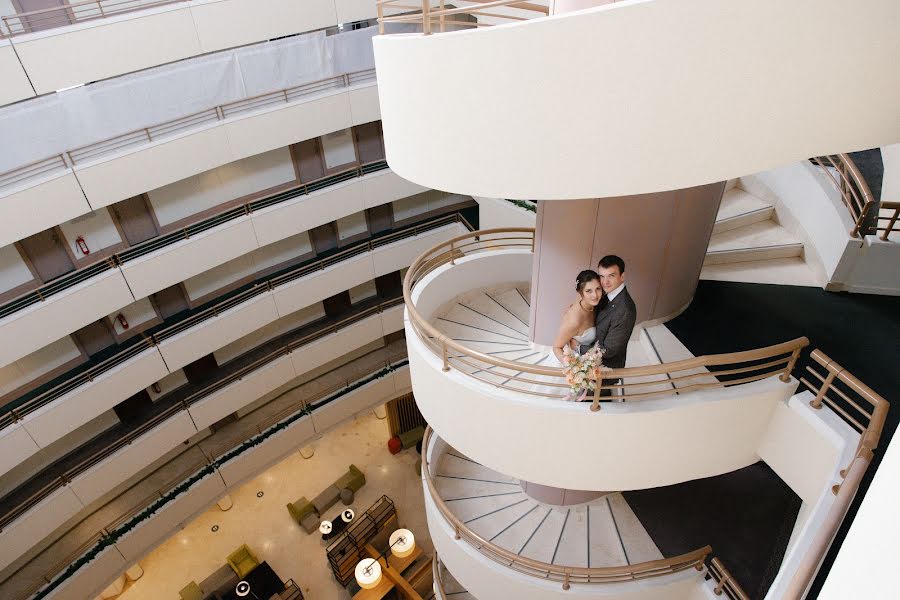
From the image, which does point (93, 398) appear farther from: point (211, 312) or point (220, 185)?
point (220, 185)

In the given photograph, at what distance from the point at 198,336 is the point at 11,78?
5.87 m

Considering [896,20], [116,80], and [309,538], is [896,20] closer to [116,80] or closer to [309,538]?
[116,80]

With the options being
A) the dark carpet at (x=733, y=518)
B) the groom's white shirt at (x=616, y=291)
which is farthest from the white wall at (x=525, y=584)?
the groom's white shirt at (x=616, y=291)

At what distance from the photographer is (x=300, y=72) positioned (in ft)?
38.4

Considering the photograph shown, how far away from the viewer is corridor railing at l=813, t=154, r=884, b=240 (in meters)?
6.41

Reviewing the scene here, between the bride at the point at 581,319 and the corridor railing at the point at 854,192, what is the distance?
3756mm

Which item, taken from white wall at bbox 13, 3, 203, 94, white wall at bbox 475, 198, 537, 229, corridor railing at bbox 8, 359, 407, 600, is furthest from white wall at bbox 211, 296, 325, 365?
white wall at bbox 13, 3, 203, 94

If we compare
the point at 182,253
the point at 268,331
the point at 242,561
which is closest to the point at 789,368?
the point at 182,253

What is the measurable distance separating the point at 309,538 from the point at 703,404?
13601 mm

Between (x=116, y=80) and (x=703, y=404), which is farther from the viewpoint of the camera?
(x=116, y=80)

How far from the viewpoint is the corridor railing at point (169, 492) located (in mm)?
11359

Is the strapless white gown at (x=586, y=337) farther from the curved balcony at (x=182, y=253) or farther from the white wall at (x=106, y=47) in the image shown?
the white wall at (x=106, y=47)

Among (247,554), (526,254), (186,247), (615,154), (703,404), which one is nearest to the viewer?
(615,154)

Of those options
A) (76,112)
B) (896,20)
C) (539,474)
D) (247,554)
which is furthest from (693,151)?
(247,554)
